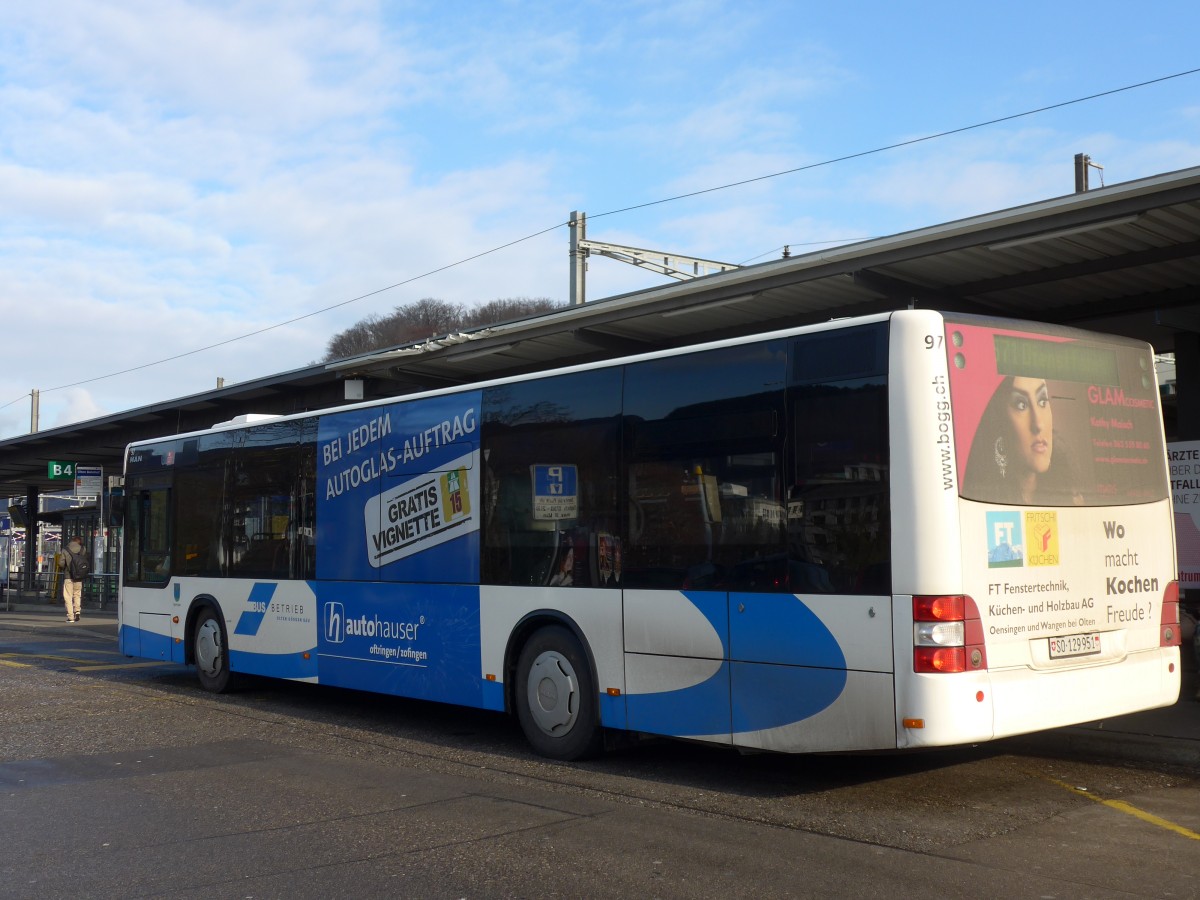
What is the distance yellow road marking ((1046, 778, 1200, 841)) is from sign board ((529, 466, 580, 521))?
12.3ft

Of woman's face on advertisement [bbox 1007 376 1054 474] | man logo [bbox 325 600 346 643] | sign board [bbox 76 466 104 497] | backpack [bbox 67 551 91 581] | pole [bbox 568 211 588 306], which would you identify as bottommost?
man logo [bbox 325 600 346 643]

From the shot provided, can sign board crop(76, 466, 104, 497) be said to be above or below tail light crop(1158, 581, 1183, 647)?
above

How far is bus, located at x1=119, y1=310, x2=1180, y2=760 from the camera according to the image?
677 cm

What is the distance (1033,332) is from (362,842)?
193 inches

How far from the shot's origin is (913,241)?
10.3 m

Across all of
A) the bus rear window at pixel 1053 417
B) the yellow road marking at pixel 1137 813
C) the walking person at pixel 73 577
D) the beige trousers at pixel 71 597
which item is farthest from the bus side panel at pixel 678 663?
the beige trousers at pixel 71 597

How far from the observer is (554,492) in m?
9.03

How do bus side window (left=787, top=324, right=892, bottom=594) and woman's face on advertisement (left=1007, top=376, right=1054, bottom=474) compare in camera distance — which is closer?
bus side window (left=787, top=324, right=892, bottom=594)

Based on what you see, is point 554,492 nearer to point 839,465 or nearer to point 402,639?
point 402,639

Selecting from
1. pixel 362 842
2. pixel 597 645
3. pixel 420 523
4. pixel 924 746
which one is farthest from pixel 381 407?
→ pixel 924 746

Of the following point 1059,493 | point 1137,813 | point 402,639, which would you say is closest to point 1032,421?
point 1059,493

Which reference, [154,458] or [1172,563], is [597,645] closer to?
[1172,563]

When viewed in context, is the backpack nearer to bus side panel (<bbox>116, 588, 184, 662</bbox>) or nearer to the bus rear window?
bus side panel (<bbox>116, 588, 184, 662</bbox>)

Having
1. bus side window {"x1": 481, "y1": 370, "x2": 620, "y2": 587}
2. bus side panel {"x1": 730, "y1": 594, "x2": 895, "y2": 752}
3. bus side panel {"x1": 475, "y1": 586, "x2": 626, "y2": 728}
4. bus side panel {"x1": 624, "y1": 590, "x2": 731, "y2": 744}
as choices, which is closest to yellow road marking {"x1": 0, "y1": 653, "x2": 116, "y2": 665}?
bus side panel {"x1": 475, "y1": 586, "x2": 626, "y2": 728}
